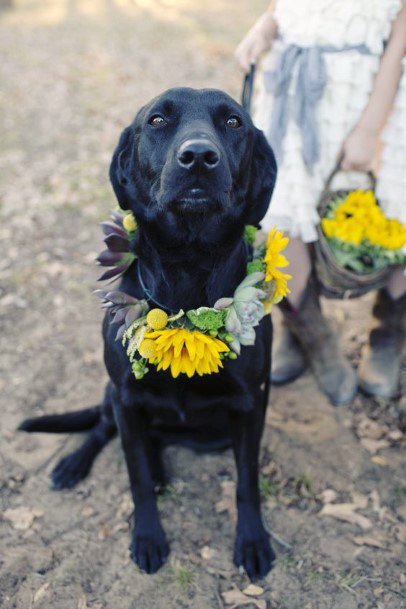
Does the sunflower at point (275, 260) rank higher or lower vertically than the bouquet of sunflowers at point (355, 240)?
higher

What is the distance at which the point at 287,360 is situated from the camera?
311 centimetres

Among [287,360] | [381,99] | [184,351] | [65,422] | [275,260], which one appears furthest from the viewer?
[287,360]

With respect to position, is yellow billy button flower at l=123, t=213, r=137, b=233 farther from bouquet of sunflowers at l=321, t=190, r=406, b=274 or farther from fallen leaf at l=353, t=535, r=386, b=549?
fallen leaf at l=353, t=535, r=386, b=549

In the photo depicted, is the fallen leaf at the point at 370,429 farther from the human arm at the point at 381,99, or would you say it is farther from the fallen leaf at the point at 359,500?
the human arm at the point at 381,99

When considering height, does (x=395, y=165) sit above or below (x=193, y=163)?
below

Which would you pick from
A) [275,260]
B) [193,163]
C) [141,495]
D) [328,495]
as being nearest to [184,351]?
[275,260]

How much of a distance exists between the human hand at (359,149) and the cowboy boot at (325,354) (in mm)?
609

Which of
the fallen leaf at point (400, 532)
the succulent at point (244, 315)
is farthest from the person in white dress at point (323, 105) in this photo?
the fallen leaf at point (400, 532)

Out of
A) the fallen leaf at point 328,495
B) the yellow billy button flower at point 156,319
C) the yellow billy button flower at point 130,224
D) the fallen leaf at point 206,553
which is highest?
the yellow billy button flower at point 130,224

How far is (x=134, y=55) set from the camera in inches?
292

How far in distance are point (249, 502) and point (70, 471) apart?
801 mm

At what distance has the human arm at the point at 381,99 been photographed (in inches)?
96.8

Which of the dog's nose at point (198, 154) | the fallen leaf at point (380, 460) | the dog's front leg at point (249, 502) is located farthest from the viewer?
the fallen leaf at point (380, 460)

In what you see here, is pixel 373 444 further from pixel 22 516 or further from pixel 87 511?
pixel 22 516
